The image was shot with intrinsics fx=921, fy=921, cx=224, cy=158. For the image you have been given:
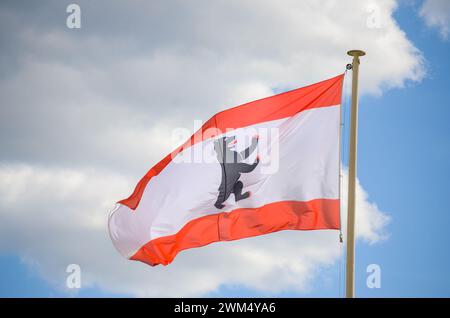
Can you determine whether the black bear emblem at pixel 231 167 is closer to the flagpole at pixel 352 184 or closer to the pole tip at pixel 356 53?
the flagpole at pixel 352 184

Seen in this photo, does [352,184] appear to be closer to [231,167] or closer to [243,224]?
[243,224]

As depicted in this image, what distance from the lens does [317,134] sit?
76.2ft

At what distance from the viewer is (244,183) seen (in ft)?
77.2

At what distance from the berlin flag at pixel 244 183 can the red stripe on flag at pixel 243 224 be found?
2 centimetres

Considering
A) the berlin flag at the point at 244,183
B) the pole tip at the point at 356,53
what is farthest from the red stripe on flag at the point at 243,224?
the pole tip at the point at 356,53

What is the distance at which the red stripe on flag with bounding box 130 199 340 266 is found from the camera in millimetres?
22375

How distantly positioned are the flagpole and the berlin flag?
2.89 ft

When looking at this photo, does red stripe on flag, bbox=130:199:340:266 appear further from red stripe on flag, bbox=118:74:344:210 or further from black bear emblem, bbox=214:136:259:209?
red stripe on flag, bbox=118:74:344:210

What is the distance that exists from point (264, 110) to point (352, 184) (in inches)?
150

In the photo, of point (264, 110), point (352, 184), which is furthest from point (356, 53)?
point (352, 184)

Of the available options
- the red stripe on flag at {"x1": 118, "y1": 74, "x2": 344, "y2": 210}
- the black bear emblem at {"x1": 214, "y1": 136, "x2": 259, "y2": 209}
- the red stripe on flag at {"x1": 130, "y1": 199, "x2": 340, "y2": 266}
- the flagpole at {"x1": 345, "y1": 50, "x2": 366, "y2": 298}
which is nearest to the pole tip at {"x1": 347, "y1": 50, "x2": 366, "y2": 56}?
the flagpole at {"x1": 345, "y1": 50, "x2": 366, "y2": 298}

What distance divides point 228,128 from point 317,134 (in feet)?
8.56
